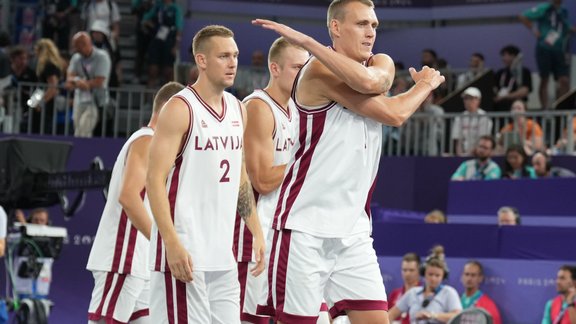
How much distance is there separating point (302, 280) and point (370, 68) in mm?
1141

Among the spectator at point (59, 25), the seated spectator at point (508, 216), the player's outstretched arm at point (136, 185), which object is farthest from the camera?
the spectator at point (59, 25)

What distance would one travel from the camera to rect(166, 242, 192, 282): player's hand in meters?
6.75

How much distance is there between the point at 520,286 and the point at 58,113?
7.89 metres

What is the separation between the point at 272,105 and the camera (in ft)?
27.4

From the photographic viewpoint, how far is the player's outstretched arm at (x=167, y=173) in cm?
677

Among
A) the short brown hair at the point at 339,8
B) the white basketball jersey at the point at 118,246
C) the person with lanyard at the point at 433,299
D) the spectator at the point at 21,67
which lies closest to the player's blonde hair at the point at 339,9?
the short brown hair at the point at 339,8

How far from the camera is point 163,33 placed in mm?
21375

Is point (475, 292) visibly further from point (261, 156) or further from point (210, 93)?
point (210, 93)

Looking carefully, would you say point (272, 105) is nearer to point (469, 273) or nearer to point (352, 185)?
point (352, 185)

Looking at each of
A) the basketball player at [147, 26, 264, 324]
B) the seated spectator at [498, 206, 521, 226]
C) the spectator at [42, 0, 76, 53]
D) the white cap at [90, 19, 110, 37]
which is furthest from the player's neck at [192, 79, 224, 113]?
the spectator at [42, 0, 76, 53]

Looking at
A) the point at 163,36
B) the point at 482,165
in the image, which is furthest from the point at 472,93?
the point at 163,36

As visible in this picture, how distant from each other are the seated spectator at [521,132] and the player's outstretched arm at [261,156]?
30.4 feet

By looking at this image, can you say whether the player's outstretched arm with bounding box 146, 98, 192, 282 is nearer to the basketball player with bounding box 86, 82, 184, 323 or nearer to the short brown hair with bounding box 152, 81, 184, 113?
Result: the short brown hair with bounding box 152, 81, 184, 113

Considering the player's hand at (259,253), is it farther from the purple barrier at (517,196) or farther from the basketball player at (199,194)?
the purple barrier at (517,196)
